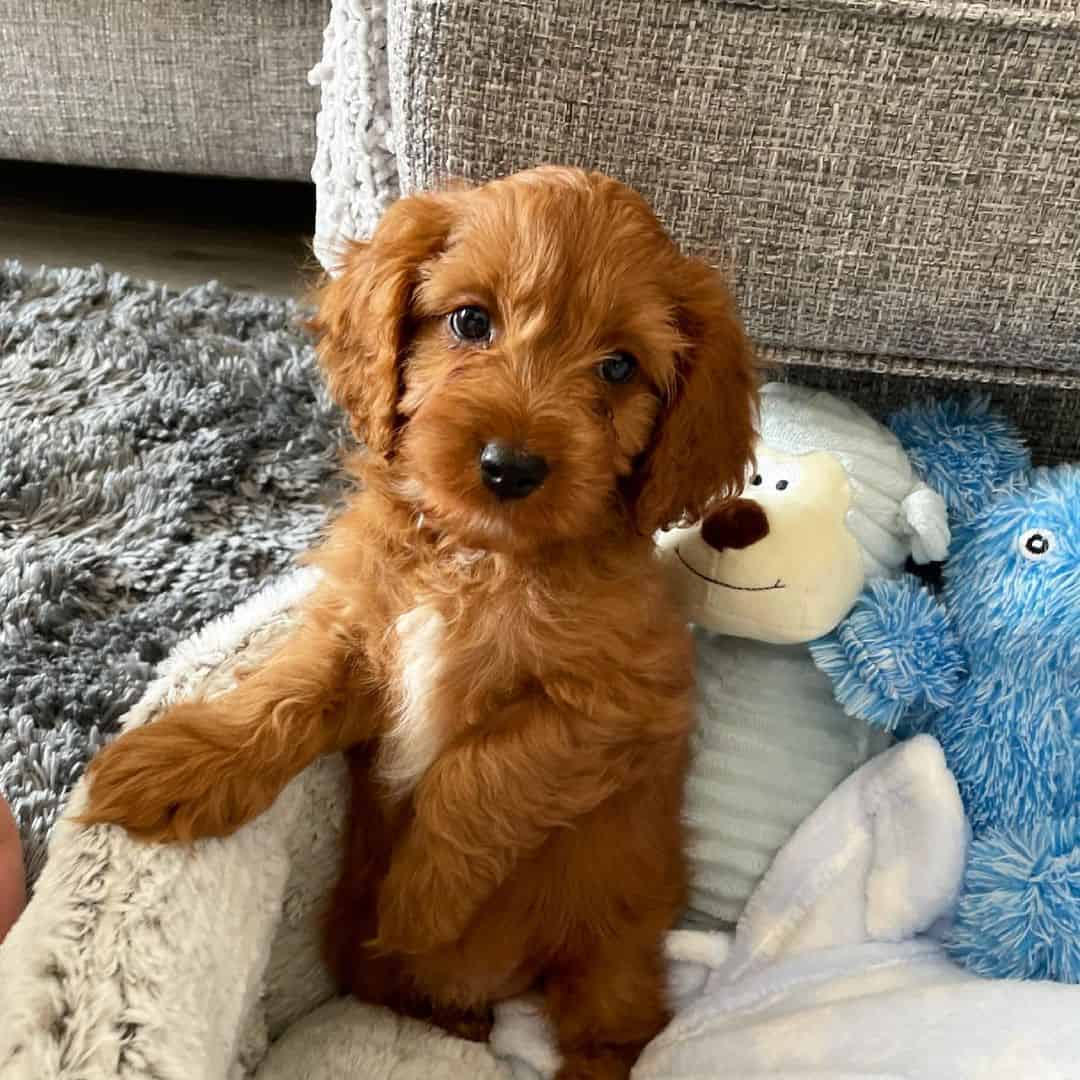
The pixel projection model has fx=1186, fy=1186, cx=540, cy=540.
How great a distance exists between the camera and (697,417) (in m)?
1.39

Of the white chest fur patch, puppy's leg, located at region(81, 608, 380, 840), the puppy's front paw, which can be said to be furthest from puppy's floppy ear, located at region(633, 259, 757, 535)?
the puppy's front paw

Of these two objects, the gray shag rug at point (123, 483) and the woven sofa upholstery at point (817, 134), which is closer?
the woven sofa upholstery at point (817, 134)

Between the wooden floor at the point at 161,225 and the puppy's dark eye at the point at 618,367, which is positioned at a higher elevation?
the puppy's dark eye at the point at 618,367

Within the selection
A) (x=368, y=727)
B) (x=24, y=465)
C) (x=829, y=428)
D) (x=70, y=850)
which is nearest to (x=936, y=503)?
(x=829, y=428)

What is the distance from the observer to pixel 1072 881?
1492mm

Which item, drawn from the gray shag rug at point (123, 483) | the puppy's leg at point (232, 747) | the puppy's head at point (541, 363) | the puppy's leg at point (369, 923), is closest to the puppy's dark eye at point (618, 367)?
the puppy's head at point (541, 363)

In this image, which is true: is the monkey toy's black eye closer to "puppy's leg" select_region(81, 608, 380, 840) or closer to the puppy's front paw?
"puppy's leg" select_region(81, 608, 380, 840)

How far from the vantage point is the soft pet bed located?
47.6 inches

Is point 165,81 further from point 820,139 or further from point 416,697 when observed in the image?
point 416,697

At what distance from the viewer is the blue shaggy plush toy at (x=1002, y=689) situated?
59.9 inches

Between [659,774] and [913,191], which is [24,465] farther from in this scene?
[913,191]

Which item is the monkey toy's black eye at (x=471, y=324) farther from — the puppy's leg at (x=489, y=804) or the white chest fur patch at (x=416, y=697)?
the puppy's leg at (x=489, y=804)

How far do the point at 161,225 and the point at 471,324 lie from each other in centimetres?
260

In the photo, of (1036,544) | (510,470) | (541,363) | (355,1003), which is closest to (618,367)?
(541,363)
